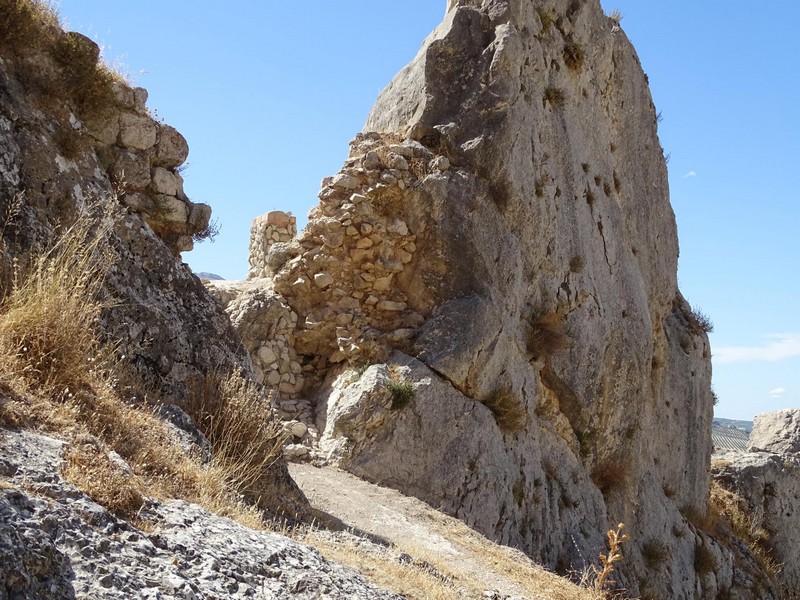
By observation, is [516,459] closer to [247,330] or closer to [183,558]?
[247,330]

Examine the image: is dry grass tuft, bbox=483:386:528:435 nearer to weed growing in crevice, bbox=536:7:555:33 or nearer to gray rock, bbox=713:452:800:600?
weed growing in crevice, bbox=536:7:555:33

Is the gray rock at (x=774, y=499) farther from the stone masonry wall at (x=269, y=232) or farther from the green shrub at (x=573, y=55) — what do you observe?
the stone masonry wall at (x=269, y=232)

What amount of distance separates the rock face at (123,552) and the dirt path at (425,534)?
2334 millimetres

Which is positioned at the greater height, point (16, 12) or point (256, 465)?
point (16, 12)

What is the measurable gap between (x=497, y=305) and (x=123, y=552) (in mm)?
8662

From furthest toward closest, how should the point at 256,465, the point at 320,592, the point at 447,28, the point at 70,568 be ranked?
1. the point at 447,28
2. the point at 256,465
3. the point at 320,592
4. the point at 70,568

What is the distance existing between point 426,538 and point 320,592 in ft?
13.3

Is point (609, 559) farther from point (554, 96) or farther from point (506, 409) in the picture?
point (554, 96)

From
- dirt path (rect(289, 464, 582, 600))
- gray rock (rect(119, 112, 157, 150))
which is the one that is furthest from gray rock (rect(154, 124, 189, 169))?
dirt path (rect(289, 464, 582, 600))

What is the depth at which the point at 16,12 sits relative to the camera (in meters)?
6.35

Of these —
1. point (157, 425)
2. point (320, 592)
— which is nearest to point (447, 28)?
point (157, 425)

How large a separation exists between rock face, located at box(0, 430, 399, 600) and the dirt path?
2.33m

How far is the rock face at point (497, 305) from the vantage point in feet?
34.5

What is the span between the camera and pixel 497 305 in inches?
456
